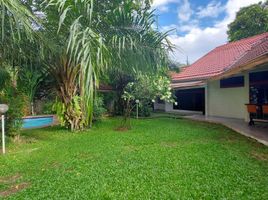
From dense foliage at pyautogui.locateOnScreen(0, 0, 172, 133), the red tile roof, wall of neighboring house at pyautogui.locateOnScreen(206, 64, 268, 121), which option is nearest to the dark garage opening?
the red tile roof

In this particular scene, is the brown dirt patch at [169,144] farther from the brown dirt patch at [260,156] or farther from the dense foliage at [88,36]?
the dense foliage at [88,36]

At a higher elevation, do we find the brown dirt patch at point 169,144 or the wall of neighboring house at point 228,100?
the wall of neighboring house at point 228,100

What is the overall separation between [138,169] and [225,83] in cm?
1483

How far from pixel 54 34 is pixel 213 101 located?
49.4 feet

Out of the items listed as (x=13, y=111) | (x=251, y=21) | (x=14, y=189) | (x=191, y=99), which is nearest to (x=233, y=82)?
(x=191, y=99)

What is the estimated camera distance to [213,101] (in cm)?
2077

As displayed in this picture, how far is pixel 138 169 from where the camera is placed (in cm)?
684

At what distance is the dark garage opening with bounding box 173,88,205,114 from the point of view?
912 inches

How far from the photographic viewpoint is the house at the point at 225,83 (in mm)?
15906

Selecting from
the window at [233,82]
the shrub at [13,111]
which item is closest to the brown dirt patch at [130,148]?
the shrub at [13,111]

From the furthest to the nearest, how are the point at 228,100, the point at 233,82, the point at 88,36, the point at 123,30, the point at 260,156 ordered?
1. the point at 228,100
2. the point at 233,82
3. the point at 123,30
4. the point at 260,156
5. the point at 88,36

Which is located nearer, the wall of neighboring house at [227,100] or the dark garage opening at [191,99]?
the wall of neighboring house at [227,100]

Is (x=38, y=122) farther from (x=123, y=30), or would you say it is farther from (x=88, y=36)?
(x=88, y=36)

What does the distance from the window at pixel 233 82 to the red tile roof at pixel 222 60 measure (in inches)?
37.6
